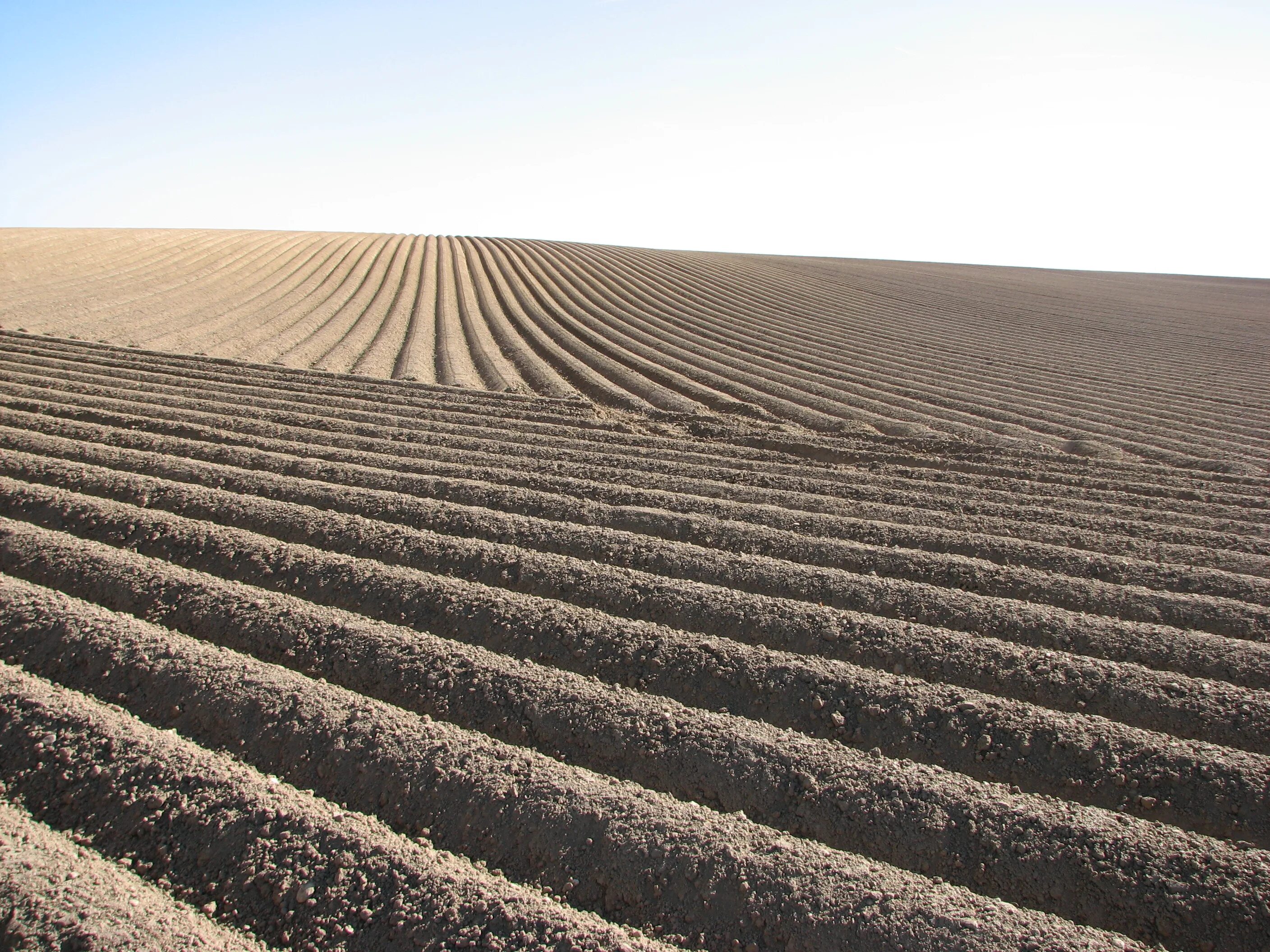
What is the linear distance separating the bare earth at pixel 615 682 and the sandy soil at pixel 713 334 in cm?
92

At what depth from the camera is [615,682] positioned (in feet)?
8.62

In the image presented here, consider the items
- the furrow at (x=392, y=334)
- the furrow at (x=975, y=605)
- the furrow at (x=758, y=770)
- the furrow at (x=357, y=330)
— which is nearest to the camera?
the furrow at (x=758, y=770)

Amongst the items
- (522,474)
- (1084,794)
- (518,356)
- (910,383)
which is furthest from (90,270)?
(1084,794)

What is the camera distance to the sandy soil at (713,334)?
23.7 ft

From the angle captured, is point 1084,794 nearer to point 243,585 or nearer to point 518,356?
point 243,585

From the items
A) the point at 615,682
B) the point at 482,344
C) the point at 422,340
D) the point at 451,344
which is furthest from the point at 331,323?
the point at 615,682

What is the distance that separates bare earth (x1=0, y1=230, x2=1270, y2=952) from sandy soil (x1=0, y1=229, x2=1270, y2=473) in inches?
36.4

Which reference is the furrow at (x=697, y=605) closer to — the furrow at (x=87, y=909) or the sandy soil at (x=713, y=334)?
the furrow at (x=87, y=909)

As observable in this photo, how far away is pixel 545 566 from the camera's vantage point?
11.1 ft

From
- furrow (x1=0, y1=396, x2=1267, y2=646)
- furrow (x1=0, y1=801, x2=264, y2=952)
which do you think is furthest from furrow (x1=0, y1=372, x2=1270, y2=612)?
furrow (x1=0, y1=801, x2=264, y2=952)

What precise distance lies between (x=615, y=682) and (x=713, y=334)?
896 cm

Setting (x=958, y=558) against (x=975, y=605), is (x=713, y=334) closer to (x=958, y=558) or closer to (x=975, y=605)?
(x=958, y=558)

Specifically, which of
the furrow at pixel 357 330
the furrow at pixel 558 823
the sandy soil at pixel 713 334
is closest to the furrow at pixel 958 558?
the furrow at pixel 558 823

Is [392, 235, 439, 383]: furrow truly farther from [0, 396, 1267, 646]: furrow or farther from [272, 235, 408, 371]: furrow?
[0, 396, 1267, 646]: furrow
